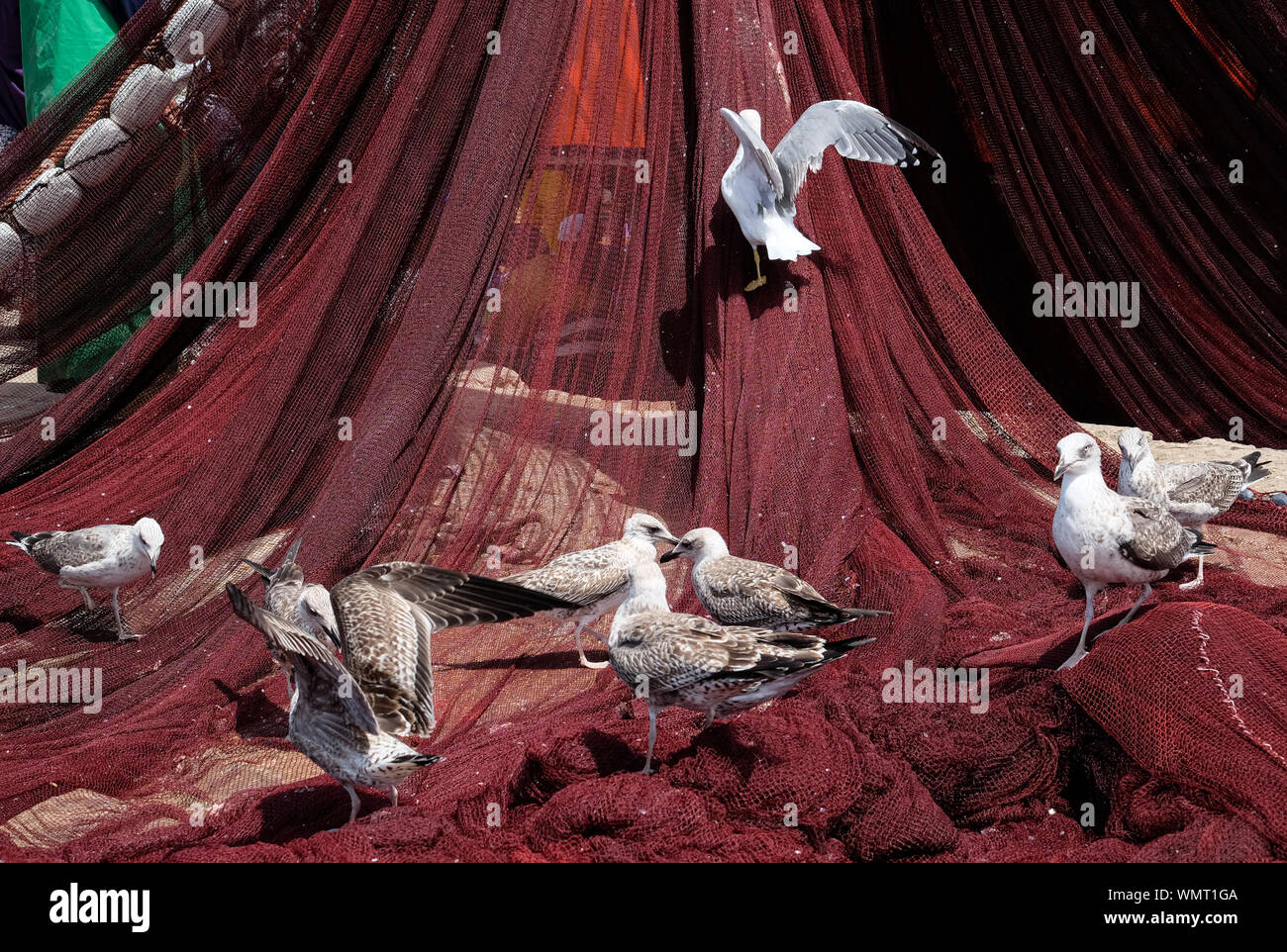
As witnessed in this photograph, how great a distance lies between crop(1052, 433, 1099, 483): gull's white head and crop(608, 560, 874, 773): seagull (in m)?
0.90

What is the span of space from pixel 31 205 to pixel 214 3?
1228 millimetres

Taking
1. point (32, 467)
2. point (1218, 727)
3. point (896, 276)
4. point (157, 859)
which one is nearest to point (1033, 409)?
point (896, 276)

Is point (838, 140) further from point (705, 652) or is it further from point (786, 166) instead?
point (705, 652)

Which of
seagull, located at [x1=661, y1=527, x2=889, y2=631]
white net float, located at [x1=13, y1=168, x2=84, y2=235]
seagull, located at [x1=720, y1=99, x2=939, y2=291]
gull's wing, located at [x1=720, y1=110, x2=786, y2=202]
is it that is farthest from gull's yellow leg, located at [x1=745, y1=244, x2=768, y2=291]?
white net float, located at [x1=13, y1=168, x2=84, y2=235]

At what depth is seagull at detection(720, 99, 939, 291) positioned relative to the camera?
5.25 meters

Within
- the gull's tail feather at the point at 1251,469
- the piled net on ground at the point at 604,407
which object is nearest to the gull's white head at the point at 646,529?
the piled net on ground at the point at 604,407

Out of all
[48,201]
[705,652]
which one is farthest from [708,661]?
[48,201]

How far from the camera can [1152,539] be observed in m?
3.90

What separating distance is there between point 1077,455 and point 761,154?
197 cm

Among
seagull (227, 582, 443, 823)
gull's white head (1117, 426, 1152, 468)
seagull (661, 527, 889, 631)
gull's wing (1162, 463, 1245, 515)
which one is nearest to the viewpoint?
seagull (227, 582, 443, 823)

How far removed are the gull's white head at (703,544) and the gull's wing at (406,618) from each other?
0.77 metres

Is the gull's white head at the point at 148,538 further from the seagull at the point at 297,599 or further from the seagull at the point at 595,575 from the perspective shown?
the seagull at the point at 595,575

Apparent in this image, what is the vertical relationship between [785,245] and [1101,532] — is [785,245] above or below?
above

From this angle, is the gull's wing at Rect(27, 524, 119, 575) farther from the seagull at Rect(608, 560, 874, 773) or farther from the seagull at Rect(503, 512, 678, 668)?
the seagull at Rect(608, 560, 874, 773)
